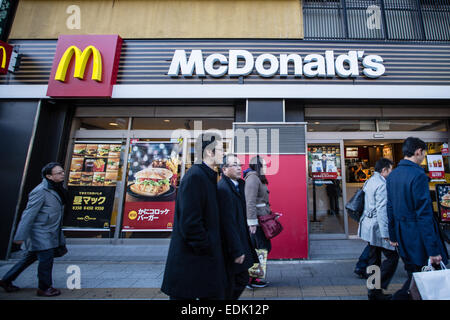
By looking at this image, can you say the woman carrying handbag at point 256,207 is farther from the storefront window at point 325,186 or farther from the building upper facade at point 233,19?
the building upper facade at point 233,19

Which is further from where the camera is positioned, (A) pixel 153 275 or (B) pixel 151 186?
(B) pixel 151 186

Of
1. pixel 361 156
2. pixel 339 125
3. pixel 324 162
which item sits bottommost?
pixel 324 162

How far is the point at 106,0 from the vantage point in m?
6.18

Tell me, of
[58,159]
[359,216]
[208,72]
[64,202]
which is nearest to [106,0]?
[208,72]

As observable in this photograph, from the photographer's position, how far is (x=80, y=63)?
5285mm

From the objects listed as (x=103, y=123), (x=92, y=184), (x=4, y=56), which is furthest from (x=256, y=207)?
(x=4, y=56)

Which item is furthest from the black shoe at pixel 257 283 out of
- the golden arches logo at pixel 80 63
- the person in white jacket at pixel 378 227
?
the golden arches logo at pixel 80 63

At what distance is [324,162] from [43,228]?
6.27 meters

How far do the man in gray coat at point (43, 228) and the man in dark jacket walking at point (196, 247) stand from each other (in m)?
2.35

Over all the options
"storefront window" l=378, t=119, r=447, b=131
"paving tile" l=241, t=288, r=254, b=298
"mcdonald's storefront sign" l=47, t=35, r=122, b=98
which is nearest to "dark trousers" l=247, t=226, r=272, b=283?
"paving tile" l=241, t=288, r=254, b=298

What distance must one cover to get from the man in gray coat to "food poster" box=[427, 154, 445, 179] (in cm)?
869

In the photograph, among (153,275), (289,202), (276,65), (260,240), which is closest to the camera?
(260,240)

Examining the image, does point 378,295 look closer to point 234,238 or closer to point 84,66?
point 234,238

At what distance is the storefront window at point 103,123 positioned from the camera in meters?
6.19
